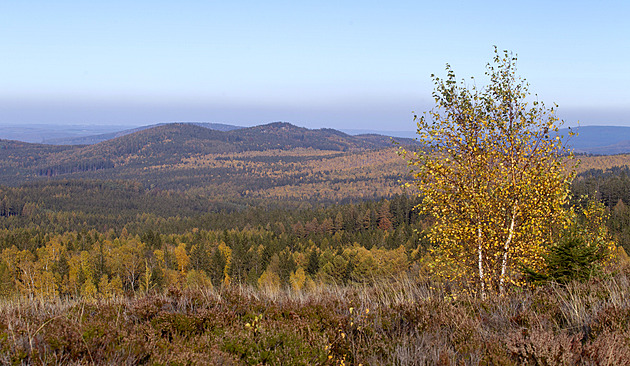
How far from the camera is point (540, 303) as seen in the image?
7137mm

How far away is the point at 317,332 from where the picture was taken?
572 centimetres

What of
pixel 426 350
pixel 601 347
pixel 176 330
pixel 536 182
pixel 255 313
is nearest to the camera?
pixel 601 347

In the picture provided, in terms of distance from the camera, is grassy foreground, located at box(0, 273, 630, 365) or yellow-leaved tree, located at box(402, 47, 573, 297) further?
yellow-leaved tree, located at box(402, 47, 573, 297)

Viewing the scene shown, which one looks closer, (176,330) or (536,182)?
(176,330)

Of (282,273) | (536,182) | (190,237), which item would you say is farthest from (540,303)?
(190,237)

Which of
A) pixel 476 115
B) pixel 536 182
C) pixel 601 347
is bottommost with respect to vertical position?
pixel 601 347

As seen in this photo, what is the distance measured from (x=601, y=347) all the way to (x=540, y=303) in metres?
2.50

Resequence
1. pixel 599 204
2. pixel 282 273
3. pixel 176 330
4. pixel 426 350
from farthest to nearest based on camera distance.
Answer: pixel 282 273 < pixel 599 204 < pixel 176 330 < pixel 426 350

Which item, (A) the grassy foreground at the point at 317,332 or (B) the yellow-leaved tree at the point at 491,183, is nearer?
(A) the grassy foreground at the point at 317,332

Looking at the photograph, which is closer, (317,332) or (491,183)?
(317,332)

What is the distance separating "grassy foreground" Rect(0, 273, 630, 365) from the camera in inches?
188

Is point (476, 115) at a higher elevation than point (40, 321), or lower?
higher

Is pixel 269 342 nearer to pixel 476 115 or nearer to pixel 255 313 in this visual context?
pixel 255 313

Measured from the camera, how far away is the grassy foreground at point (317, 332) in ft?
15.7
